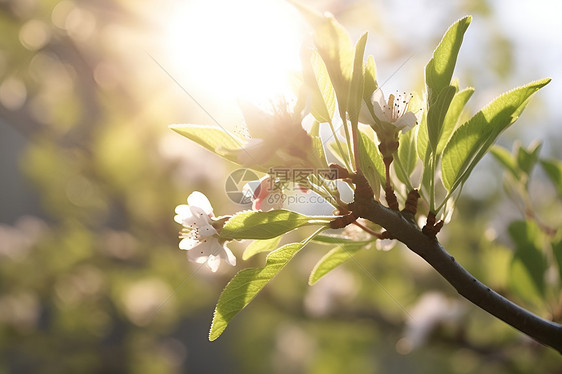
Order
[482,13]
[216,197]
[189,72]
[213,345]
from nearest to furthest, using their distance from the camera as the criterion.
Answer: [189,72] < [216,197] < [482,13] < [213,345]

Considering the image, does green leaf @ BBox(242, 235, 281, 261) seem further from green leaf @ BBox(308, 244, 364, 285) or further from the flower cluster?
the flower cluster

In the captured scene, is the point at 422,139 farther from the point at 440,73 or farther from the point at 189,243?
the point at 189,243

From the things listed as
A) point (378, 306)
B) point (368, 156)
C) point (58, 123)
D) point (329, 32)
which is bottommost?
point (378, 306)

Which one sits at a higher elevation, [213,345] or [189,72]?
[189,72]

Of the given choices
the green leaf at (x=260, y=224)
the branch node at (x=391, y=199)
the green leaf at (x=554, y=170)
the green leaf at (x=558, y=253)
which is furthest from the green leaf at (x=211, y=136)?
the green leaf at (x=554, y=170)

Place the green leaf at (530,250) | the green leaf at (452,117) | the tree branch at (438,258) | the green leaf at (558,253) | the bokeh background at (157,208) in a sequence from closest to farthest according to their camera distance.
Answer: the tree branch at (438,258), the green leaf at (452,117), the green leaf at (558,253), the green leaf at (530,250), the bokeh background at (157,208)

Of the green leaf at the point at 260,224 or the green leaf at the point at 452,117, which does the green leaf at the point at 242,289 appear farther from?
the green leaf at the point at 452,117

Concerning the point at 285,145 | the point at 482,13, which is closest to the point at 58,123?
the point at 482,13

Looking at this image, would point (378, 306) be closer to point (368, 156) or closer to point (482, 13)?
point (482, 13)
